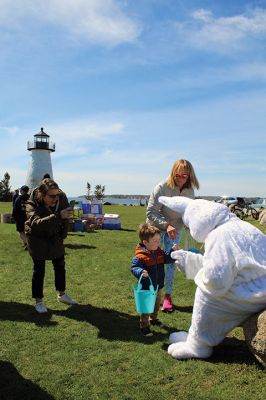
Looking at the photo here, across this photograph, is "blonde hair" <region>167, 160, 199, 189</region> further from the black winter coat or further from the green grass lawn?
the green grass lawn

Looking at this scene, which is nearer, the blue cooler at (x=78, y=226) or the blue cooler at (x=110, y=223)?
the blue cooler at (x=78, y=226)

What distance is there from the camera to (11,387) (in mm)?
3664

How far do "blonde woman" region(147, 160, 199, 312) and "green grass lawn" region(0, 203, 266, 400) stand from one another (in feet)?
3.28

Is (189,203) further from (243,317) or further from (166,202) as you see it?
(243,317)

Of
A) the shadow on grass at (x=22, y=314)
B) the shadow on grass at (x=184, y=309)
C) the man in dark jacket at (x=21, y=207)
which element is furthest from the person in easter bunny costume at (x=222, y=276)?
the man in dark jacket at (x=21, y=207)

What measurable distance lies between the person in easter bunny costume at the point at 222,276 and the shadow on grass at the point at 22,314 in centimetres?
195

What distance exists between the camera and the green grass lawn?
11.8ft

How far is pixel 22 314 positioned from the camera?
571cm

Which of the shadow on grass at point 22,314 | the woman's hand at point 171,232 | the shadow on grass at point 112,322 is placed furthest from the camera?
the woman's hand at point 171,232

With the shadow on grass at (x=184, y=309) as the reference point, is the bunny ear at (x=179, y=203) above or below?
above

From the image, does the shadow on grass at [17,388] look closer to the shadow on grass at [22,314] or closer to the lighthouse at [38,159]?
the shadow on grass at [22,314]

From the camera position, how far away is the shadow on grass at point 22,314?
5.42 metres

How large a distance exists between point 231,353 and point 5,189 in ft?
199

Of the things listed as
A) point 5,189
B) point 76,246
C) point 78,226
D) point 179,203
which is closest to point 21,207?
point 76,246
